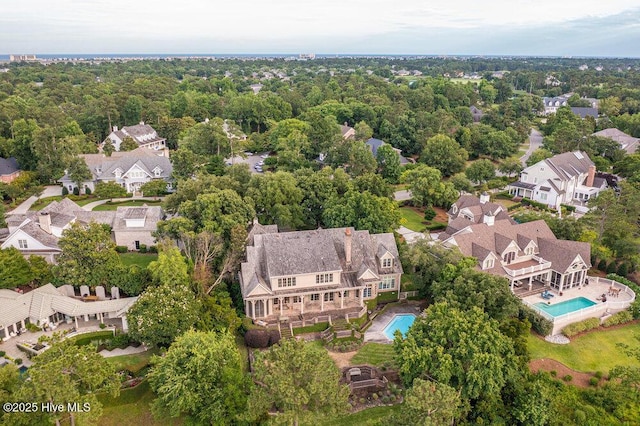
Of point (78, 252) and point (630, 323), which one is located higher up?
point (78, 252)

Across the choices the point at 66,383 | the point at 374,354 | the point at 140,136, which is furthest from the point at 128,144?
the point at 66,383

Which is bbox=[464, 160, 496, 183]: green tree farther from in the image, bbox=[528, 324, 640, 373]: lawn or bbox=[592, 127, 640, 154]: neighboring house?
bbox=[528, 324, 640, 373]: lawn

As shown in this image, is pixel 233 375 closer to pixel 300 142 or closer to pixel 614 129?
pixel 300 142

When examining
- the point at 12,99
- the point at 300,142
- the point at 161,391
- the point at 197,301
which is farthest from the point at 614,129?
the point at 12,99

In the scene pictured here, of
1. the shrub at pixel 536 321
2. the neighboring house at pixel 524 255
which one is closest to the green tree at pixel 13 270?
the neighboring house at pixel 524 255

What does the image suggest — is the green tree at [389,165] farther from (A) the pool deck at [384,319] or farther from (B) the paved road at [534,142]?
(B) the paved road at [534,142]
